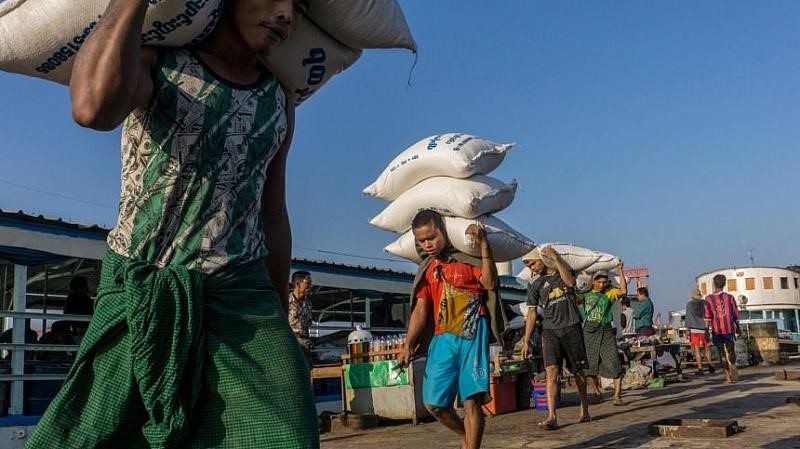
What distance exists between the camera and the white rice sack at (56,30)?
196cm

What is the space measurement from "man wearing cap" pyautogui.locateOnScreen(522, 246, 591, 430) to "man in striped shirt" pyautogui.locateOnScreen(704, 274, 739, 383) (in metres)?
6.15

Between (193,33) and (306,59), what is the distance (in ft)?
1.80

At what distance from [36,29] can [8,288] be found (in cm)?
752

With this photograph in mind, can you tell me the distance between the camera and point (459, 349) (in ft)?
17.6

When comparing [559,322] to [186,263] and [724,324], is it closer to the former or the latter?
[724,324]

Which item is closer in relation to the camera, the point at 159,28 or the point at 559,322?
the point at 159,28

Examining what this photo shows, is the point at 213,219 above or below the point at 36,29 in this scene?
below

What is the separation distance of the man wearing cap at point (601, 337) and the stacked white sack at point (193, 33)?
25.9 ft

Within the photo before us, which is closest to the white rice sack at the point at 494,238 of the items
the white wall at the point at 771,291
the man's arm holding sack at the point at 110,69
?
the man's arm holding sack at the point at 110,69

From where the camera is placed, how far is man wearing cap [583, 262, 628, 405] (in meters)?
9.91

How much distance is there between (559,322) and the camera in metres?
8.64

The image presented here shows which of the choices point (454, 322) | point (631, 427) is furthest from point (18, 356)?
point (631, 427)

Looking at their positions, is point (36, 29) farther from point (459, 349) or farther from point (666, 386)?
point (666, 386)

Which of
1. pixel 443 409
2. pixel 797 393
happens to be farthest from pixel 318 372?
pixel 797 393
